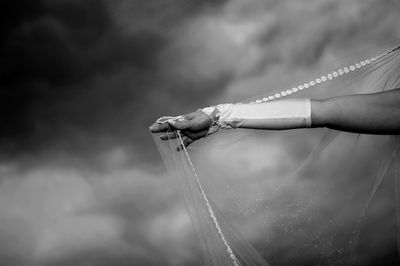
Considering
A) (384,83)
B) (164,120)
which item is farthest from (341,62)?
(164,120)

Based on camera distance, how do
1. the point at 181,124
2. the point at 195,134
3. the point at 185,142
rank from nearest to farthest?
the point at 181,124 < the point at 195,134 < the point at 185,142

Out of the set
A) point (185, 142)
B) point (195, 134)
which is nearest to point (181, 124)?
point (195, 134)

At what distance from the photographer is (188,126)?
4.49 metres

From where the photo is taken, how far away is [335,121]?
13.7 feet

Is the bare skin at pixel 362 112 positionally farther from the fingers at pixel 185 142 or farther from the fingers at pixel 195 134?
the fingers at pixel 185 142

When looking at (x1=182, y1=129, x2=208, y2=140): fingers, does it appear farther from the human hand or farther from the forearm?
the forearm

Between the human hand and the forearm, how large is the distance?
109 cm

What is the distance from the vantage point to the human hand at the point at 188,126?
4.47 metres

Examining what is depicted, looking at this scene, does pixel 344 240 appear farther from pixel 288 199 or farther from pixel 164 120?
pixel 164 120

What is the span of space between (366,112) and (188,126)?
1.54 meters

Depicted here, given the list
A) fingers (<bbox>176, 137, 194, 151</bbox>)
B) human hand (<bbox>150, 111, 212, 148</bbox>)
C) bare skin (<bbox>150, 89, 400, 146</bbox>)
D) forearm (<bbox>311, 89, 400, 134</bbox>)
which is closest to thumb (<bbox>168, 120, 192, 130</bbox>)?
human hand (<bbox>150, 111, 212, 148</bbox>)

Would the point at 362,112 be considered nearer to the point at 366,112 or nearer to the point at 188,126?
the point at 366,112

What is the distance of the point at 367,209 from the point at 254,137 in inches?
54.8

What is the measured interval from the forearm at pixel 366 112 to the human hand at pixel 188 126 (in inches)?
43.0
